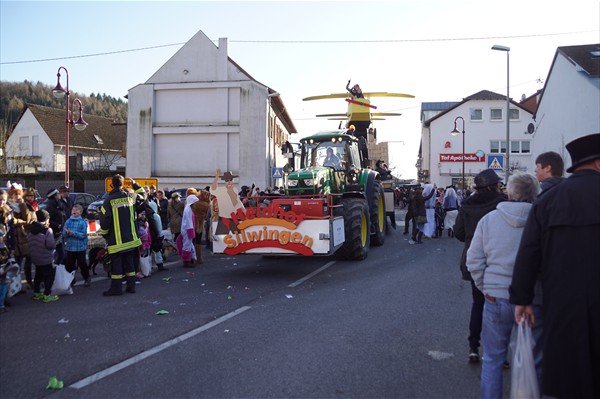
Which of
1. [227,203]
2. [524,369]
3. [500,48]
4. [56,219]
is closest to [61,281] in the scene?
[56,219]

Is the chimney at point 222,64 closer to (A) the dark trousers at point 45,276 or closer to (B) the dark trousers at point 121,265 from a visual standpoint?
(B) the dark trousers at point 121,265

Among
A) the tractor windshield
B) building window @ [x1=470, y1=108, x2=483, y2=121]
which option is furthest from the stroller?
building window @ [x1=470, y1=108, x2=483, y2=121]

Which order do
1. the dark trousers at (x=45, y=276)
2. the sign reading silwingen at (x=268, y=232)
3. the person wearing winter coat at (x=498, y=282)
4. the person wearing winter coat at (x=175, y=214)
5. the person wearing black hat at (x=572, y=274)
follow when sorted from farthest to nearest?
the person wearing winter coat at (x=175, y=214)
the sign reading silwingen at (x=268, y=232)
the dark trousers at (x=45, y=276)
the person wearing winter coat at (x=498, y=282)
the person wearing black hat at (x=572, y=274)

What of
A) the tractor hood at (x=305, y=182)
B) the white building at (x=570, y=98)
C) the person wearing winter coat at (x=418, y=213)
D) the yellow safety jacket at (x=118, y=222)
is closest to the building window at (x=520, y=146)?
the white building at (x=570, y=98)

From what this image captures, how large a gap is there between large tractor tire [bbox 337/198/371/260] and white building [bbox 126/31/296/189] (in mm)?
20321

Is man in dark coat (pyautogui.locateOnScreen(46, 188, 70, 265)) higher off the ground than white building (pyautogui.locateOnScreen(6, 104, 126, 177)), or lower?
lower

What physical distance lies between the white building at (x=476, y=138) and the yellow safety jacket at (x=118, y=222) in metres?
43.2

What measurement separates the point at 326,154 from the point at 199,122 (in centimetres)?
2102

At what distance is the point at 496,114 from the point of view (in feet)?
162

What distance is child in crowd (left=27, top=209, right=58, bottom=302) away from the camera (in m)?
7.84

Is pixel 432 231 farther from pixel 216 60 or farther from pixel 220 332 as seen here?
pixel 216 60

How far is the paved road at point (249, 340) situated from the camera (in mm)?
4406

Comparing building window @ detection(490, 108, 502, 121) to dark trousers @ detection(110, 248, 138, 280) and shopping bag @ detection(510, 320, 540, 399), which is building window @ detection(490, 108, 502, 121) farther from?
shopping bag @ detection(510, 320, 540, 399)

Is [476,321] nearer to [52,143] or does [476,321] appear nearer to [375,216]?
[375,216]
